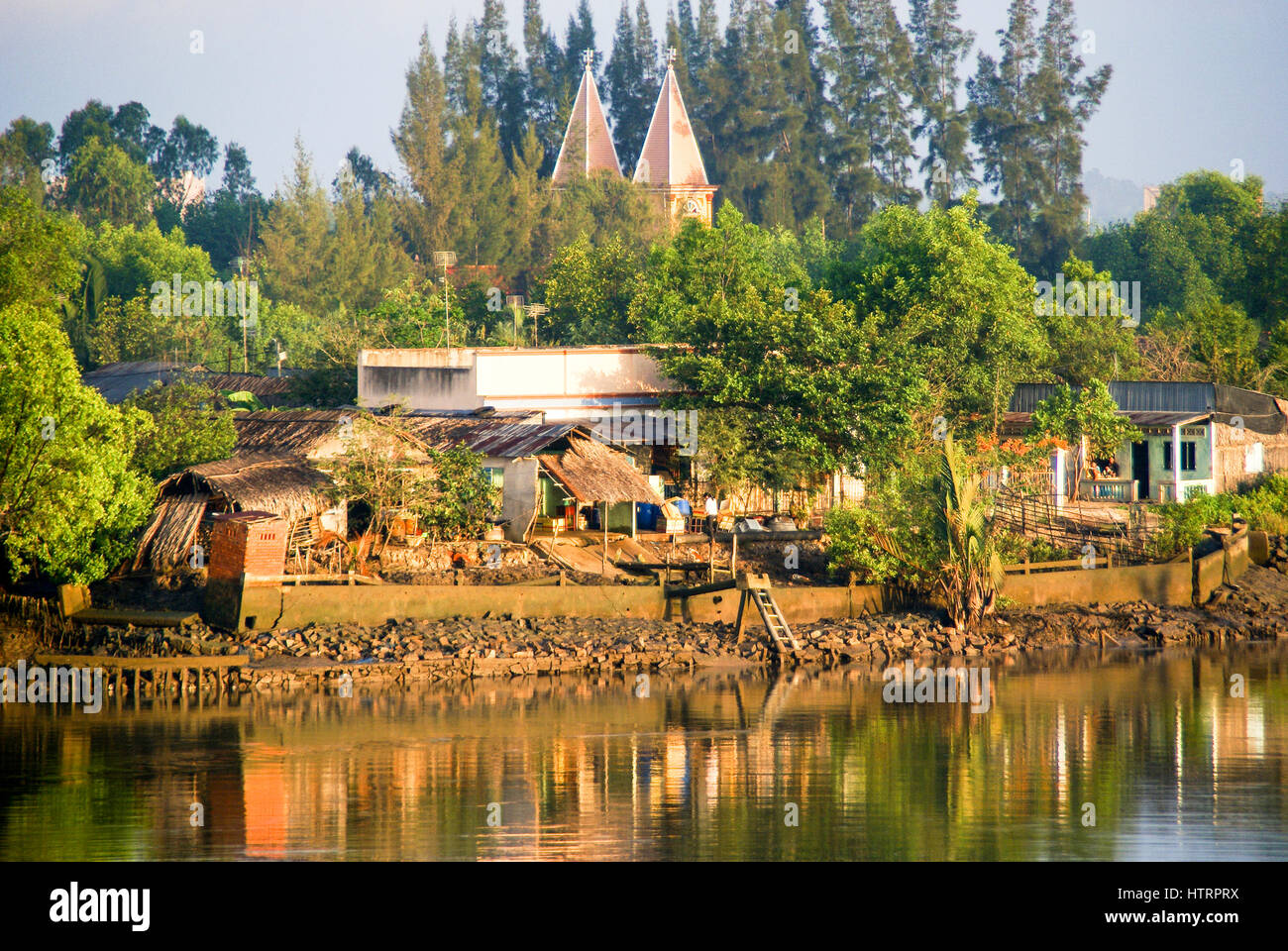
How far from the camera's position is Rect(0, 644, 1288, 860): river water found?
13.8 metres

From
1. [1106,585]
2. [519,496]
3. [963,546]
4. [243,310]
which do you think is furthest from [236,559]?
[243,310]

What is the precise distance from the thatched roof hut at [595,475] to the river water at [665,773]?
5.34m

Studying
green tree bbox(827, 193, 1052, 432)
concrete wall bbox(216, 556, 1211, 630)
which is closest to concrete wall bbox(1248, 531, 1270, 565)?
concrete wall bbox(216, 556, 1211, 630)

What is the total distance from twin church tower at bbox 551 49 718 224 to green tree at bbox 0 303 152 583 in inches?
1899

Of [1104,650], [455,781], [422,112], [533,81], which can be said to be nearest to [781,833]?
[455,781]

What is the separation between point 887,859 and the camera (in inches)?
524

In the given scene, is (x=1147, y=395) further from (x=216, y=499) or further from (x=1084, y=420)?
(x=216, y=499)

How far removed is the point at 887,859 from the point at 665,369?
18.8 m

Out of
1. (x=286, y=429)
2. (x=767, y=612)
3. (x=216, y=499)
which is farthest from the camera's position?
(x=286, y=429)

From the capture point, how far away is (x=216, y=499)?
950 inches

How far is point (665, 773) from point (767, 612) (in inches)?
293

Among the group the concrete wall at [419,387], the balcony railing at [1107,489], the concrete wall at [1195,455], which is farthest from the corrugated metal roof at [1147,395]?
the concrete wall at [419,387]

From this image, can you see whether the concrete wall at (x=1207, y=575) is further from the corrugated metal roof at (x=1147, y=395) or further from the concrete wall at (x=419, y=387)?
the concrete wall at (x=419, y=387)

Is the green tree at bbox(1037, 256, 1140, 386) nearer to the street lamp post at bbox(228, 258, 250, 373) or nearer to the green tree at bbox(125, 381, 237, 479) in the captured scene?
the green tree at bbox(125, 381, 237, 479)
